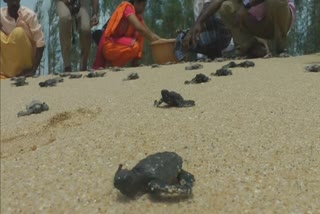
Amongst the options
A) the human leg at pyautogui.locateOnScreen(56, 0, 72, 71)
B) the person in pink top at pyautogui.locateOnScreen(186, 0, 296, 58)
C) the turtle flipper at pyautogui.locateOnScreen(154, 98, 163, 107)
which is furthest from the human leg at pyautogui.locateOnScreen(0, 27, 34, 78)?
the turtle flipper at pyautogui.locateOnScreen(154, 98, 163, 107)

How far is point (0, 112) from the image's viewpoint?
2846 mm

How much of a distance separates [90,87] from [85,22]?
197 centimetres

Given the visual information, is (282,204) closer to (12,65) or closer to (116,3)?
(12,65)

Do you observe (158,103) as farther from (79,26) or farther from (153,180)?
(79,26)

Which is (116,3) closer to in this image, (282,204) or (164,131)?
(164,131)

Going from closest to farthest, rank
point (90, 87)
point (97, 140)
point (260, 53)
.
Result: 1. point (97, 140)
2. point (90, 87)
3. point (260, 53)

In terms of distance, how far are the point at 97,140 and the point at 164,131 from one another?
0.25 meters

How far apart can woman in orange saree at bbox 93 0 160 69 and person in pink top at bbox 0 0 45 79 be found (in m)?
0.71

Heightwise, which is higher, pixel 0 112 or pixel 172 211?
pixel 172 211

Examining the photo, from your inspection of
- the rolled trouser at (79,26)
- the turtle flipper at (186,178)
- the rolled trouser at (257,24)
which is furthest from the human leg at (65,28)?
the turtle flipper at (186,178)

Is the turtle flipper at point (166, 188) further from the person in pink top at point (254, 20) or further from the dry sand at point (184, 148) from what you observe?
the person in pink top at point (254, 20)

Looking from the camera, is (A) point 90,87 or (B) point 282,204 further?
(A) point 90,87

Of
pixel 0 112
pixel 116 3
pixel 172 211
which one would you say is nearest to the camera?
pixel 172 211

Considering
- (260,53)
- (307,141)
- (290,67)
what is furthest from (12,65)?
(307,141)
